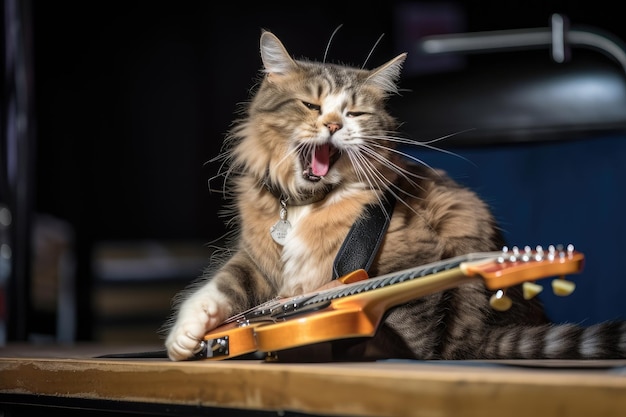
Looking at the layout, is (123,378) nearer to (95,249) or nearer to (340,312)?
(340,312)

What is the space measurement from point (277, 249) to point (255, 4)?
167 centimetres

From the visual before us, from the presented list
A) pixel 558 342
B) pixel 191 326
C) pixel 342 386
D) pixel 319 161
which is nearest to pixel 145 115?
pixel 319 161

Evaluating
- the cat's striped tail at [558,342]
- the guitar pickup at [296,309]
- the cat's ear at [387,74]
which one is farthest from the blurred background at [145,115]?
the guitar pickup at [296,309]

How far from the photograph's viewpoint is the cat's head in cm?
102

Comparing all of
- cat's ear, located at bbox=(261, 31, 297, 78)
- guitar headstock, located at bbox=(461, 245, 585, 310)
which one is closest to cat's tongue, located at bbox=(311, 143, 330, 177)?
cat's ear, located at bbox=(261, 31, 297, 78)

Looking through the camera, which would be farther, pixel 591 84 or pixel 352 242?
pixel 591 84

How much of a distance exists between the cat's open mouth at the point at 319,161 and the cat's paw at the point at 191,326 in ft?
0.72

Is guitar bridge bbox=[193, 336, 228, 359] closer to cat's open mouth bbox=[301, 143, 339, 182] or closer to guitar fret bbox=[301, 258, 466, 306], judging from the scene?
guitar fret bbox=[301, 258, 466, 306]

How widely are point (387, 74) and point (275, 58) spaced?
0.56 ft

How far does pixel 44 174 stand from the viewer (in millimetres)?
2701

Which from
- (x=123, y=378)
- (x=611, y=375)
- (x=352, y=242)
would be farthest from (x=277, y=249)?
(x=611, y=375)

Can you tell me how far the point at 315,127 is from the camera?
101 centimetres

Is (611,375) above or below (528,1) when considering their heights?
below

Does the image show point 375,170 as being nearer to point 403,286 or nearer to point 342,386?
point 403,286
